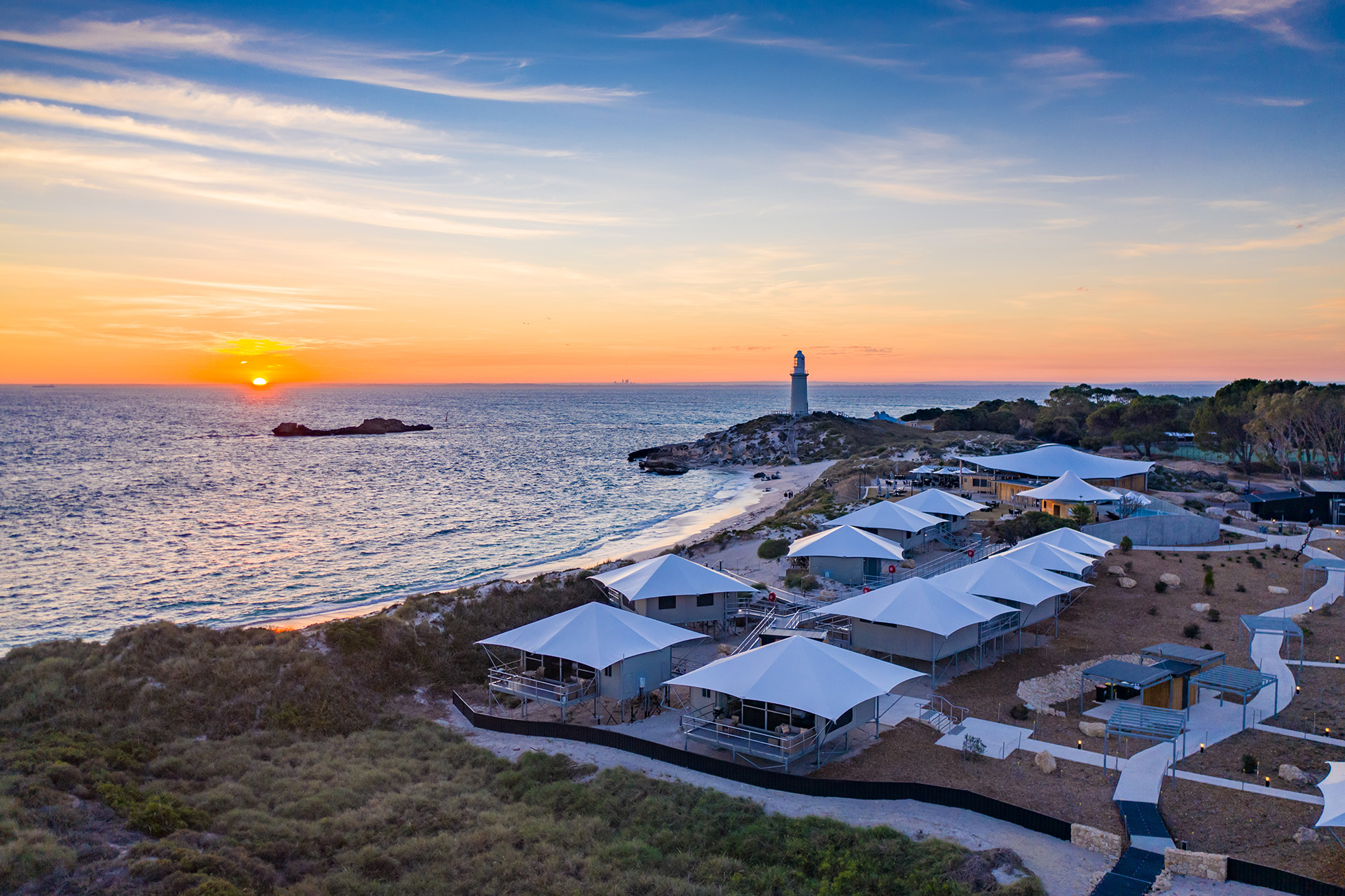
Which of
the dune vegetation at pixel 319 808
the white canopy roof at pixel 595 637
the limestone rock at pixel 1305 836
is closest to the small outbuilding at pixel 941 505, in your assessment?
the white canopy roof at pixel 595 637

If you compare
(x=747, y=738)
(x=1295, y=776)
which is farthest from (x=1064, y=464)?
(x=747, y=738)

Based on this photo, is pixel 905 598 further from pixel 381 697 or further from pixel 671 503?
pixel 671 503

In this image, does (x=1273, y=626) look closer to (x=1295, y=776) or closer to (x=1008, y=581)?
(x=1008, y=581)

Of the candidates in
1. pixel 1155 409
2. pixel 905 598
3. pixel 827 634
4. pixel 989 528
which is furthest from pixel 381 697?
pixel 1155 409

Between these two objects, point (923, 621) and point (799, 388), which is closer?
point (923, 621)

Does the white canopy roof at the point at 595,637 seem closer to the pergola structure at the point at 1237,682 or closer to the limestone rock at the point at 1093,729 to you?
the limestone rock at the point at 1093,729

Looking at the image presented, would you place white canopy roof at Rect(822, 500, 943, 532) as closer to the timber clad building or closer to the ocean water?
the timber clad building

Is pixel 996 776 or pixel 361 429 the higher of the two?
pixel 996 776
